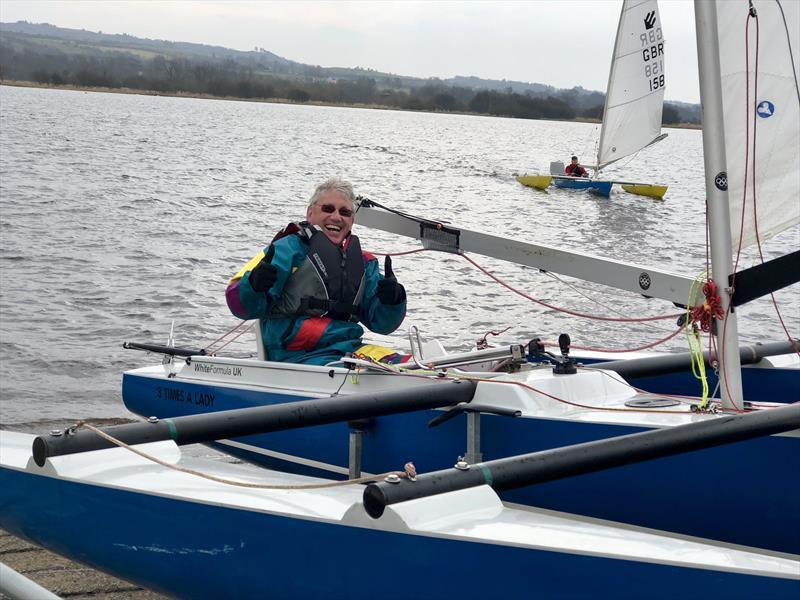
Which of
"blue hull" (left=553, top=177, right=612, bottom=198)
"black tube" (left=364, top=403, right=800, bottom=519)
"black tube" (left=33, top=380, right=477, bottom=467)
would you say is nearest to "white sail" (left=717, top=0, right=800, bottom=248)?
"black tube" (left=364, top=403, right=800, bottom=519)

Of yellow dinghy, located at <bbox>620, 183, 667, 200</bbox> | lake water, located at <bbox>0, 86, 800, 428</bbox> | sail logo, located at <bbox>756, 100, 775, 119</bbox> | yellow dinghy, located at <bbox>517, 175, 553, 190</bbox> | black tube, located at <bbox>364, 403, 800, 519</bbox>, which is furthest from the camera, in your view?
yellow dinghy, located at <bbox>517, 175, 553, 190</bbox>

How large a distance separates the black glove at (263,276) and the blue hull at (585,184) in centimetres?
2599

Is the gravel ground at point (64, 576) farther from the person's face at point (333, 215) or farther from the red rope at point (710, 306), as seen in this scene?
the red rope at point (710, 306)

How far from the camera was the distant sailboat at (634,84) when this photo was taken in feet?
78.2

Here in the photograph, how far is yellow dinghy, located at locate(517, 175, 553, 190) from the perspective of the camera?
31.7 m

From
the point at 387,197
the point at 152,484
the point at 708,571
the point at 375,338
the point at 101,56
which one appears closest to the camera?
the point at 708,571

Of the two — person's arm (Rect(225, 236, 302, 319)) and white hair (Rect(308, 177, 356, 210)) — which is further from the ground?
white hair (Rect(308, 177, 356, 210))

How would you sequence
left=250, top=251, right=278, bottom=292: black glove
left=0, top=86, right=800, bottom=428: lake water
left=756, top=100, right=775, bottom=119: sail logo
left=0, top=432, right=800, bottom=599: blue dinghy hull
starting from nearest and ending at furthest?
left=0, top=432, right=800, bottom=599: blue dinghy hull, left=756, top=100, right=775, bottom=119: sail logo, left=250, top=251, right=278, bottom=292: black glove, left=0, top=86, right=800, bottom=428: lake water

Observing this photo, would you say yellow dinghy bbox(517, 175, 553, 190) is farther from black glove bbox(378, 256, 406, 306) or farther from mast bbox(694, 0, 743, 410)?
mast bbox(694, 0, 743, 410)

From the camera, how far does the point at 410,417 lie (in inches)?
187

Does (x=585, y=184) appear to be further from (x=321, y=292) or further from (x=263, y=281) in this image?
(x=263, y=281)

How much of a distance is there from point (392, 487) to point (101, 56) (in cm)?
12541

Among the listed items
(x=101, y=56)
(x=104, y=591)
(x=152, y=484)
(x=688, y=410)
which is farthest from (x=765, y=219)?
(x=101, y=56)

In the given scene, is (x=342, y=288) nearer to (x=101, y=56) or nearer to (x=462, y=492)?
(x=462, y=492)
